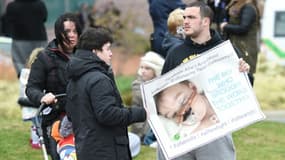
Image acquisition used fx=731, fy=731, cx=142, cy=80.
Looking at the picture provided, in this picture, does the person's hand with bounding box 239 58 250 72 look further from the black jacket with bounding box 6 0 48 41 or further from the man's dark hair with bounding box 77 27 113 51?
the black jacket with bounding box 6 0 48 41

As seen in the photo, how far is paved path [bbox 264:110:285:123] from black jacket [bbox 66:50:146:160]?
6398 mm

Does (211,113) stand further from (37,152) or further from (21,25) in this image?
(21,25)

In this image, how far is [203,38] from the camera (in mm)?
5586

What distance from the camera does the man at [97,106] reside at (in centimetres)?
498

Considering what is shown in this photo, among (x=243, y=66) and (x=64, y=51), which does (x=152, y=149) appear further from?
(x=243, y=66)

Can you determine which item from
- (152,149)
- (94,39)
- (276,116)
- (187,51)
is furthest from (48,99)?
(276,116)

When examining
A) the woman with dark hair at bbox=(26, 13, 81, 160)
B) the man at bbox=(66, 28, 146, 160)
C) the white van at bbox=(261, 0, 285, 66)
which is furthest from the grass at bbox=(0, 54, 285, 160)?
the white van at bbox=(261, 0, 285, 66)

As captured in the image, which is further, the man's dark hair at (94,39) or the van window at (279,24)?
the van window at (279,24)

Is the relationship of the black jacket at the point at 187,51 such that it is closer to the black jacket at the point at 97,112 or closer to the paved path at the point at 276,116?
the black jacket at the point at 97,112

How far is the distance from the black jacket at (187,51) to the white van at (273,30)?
12.4m

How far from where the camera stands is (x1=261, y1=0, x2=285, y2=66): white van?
18000 mm

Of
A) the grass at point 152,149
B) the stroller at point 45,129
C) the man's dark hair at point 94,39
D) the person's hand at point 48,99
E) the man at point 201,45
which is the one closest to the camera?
the man's dark hair at point 94,39

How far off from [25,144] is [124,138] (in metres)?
3.99

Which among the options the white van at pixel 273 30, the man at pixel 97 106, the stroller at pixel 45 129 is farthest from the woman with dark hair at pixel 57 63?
the white van at pixel 273 30
